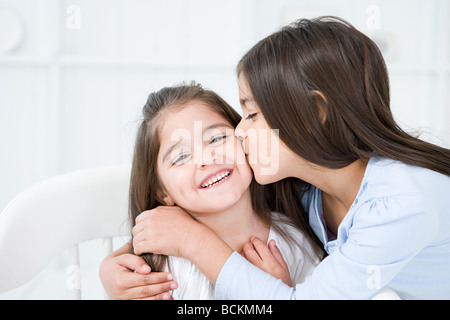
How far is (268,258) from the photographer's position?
1.02 metres

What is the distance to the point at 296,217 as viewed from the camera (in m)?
1.19

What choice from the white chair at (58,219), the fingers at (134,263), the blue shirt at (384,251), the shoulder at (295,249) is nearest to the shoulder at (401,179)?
the blue shirt at (384,251)

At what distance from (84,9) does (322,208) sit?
5.47 ft

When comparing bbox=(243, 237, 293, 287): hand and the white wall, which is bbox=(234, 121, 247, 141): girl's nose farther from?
the white wall

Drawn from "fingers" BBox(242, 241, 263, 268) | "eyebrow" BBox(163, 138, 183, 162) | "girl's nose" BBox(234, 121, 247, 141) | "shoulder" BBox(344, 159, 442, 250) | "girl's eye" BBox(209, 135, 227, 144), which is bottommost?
"fingers" BBox(242, 241, 263, 268)

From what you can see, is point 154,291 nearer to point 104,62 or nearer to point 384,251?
point 384,251

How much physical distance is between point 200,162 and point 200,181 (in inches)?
1.7

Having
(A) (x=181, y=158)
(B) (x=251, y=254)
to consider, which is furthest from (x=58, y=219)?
(B) (x=251, y=254)

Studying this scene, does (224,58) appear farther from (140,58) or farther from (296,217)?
(296,217)

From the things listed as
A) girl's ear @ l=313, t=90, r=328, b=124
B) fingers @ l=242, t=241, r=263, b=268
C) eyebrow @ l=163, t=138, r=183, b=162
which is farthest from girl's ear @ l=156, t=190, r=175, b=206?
girl's ear @ l=313, t=90, r=328, b=124

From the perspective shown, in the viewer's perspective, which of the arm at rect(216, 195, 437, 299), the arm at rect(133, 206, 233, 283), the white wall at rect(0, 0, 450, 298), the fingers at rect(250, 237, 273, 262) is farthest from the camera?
the white wall at rect(0, 0, 450, 298)

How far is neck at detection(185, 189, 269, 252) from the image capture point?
1.10 metres

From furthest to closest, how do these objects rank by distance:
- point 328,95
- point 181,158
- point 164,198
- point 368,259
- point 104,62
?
point 104,62 < point 164,198 < point 181,158 < point 328,95 < point 368,259

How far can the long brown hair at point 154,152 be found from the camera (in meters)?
1.07
